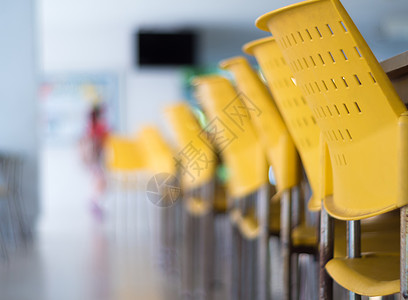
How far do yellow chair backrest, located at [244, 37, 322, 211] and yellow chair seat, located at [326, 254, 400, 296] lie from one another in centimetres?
24

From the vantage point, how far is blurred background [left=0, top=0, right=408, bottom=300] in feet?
16.6

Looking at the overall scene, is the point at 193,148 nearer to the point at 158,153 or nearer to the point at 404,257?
the point at 158,153

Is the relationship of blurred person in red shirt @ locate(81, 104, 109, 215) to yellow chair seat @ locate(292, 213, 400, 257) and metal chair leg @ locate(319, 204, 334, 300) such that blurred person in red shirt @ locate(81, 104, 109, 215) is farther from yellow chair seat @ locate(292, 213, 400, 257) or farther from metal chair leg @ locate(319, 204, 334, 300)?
metal chair leg @ locate(319, 204, 334, 300)

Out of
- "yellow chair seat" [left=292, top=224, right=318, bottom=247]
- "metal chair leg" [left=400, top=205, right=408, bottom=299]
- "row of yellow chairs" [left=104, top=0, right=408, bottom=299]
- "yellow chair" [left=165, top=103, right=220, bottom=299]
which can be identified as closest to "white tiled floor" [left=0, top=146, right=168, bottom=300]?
"yellow chair" [left=165, top=103, right=220, bottom=299]

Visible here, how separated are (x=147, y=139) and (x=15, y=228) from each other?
5.12ft

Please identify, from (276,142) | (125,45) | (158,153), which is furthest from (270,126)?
(125,45)

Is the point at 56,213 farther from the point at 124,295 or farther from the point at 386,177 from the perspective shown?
the point at 386,177

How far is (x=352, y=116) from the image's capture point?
38.8 inches

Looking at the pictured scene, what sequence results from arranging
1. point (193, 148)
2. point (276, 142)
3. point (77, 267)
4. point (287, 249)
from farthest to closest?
point (77, 267) → point (193, 148) → point (276, 142) → point (287, 249)

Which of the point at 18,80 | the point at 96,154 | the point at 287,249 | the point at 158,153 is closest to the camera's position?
the point at 287,249

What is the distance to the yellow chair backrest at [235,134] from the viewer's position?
2096 millimetres

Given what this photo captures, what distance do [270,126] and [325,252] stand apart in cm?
58

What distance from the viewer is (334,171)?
1.17m

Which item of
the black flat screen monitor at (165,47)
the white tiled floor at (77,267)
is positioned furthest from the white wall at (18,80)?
the black flat screen monitor at (165,47)
